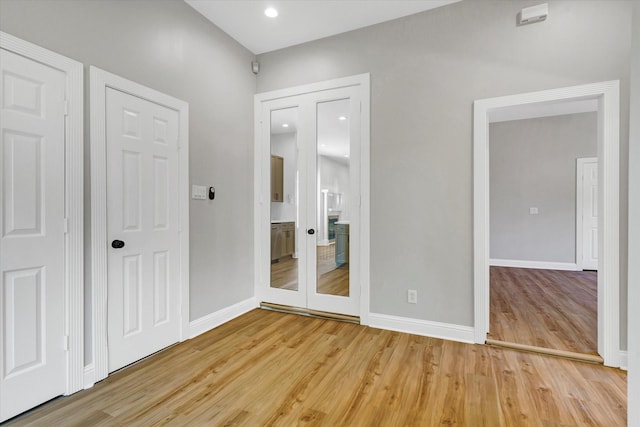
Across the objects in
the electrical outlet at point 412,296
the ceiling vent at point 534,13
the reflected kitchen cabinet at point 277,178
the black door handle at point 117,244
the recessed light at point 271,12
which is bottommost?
the electrical outlet at point 412,296

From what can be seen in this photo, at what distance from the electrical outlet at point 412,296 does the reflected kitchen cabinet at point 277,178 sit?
5.69 feet

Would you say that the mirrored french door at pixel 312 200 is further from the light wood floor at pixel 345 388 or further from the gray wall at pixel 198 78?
the light wood floor at pixel 345 388

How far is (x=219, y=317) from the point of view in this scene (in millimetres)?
3100

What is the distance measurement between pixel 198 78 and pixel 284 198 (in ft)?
4.91

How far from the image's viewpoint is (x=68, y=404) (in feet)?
6.03

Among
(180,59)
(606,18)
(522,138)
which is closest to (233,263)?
(180,59)

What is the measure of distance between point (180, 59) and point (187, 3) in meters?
0.53

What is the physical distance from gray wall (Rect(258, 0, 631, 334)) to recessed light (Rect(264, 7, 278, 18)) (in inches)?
25.0

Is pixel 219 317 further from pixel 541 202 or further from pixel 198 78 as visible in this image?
pixel 541 202

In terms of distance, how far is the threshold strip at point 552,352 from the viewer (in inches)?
91.9

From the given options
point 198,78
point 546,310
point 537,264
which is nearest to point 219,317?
point 198,78

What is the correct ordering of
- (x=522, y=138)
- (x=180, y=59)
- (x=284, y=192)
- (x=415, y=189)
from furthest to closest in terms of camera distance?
(x=522, y=138) → (x=284, y=192) → (x=415, y=189) → (x=180, y=59)

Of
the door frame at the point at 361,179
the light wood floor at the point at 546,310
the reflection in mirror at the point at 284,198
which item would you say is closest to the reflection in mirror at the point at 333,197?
the door frame at the point at 361,179

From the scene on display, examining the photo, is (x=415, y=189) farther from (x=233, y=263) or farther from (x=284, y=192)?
(x=233, y=263)
